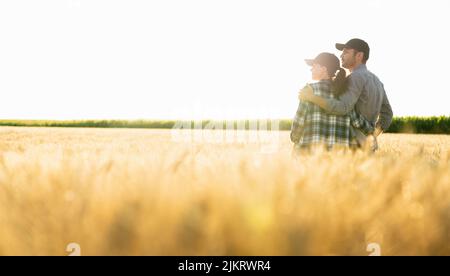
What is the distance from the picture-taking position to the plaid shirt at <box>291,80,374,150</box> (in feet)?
11.8

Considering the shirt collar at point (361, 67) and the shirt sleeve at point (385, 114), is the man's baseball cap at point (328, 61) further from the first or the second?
the shirt sleeve at point (385, 114)

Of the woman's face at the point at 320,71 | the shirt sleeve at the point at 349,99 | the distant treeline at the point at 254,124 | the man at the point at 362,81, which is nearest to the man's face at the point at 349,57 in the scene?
the man at the point at 362,81

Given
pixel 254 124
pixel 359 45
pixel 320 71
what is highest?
pixel 359 45

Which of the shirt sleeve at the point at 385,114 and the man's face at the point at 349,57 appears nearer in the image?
the man's face at the point at 349,57

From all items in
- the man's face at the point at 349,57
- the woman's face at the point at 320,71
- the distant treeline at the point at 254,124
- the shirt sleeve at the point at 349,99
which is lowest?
the distant treeline at the point at 254,124

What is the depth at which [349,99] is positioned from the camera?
350 centimetres

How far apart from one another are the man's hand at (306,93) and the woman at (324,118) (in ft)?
0.45

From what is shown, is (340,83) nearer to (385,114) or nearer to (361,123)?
(361,123)

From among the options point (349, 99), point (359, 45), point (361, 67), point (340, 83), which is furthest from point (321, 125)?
point (359, 45)

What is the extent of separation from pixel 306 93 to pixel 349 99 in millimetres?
451

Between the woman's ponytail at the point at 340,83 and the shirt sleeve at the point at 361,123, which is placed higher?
the woman's ponytail at the point at 340,83

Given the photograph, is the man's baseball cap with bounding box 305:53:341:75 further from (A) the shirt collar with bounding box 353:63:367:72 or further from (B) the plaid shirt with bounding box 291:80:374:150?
(A) the shirt collar with bounding box 353:63:367:72

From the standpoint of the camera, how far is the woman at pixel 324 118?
3615 mm
